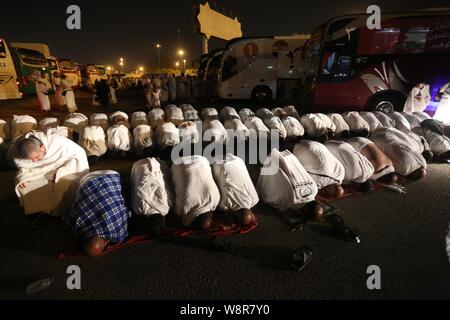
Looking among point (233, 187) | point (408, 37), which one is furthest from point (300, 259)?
point (408, 37)

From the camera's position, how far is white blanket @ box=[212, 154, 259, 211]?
3025mm

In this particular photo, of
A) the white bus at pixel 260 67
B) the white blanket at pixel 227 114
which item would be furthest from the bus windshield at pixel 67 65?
the white blanket at pixel 227 114

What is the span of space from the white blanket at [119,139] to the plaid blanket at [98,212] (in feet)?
8.62

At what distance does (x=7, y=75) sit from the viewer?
12586mm

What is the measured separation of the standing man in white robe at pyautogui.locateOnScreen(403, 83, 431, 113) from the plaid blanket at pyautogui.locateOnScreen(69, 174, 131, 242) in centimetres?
889

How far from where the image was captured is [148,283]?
7.63 ft

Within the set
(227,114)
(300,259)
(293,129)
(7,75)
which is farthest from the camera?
(7,75)

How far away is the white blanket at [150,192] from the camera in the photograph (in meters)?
2.82

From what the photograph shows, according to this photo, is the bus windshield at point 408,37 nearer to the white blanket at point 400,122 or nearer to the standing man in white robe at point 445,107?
the standing man in white robe at point 445,107

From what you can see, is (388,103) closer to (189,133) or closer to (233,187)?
(189,133)

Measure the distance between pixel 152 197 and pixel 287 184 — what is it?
1568 millimetres

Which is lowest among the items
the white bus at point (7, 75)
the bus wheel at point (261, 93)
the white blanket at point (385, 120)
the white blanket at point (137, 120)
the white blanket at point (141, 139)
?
the white blanket at point (141, 139)
